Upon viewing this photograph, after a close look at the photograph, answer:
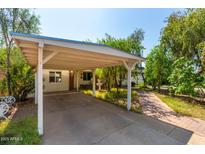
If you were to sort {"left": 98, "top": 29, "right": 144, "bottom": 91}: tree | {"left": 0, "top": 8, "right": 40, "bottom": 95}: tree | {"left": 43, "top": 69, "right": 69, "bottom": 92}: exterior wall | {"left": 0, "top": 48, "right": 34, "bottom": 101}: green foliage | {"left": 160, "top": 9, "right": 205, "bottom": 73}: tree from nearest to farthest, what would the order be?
1. {"left": 0, "top": 48, "right": 34, "bottom": 101}: green foliage
2. {"left": 0, "top": 8, "right": 40, "bottom": 95}: tree
3. {"left": 160, "top": 9, "right": 205, "bottom": 73}: tree
4. {"left": 98, "top": 29, "right": 144, "bottom": 91}: tree
5. {"left": 43, "top": 69, "right": 69, "bottom": 92}: exterior wall

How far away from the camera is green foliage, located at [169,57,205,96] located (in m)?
9.30

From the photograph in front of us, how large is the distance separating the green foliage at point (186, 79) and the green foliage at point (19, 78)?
10526mm

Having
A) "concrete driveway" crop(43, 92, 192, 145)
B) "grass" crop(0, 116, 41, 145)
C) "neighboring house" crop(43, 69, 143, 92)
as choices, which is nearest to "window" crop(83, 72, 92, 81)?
"neighboring house" crop(43, 69, 143, 92)

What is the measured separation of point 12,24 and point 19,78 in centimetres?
401

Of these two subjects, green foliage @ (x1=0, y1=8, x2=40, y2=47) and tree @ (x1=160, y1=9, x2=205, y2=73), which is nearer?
green foliage @ (x1=0, y1=8, x2=40, y2=47)

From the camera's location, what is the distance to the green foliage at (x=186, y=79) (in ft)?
30.5

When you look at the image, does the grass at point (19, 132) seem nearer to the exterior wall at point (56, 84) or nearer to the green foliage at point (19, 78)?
the green foliage at point (19, 78)

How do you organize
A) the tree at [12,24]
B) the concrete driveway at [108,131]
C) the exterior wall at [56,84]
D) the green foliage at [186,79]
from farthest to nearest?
the exterior wall at [56,84] → the green foliage at [186,79] → the tree at [12,24] → the concrete driveway at [108,131]

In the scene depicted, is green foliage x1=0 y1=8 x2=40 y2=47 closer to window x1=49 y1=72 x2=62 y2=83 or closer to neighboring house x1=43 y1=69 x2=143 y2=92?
neighboring house x1=43 y1=69 x2=143 y2=92

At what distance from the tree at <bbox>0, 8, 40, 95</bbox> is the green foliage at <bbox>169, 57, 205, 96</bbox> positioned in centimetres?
1156

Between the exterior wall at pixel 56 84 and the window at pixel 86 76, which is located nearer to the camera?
the exterior wall at pixel 56 84

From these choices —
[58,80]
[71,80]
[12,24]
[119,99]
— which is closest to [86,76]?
[71,80]

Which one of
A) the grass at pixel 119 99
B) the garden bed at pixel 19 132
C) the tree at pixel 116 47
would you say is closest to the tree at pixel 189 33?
the tree at pixel 116 47

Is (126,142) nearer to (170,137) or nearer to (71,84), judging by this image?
(170,137)
